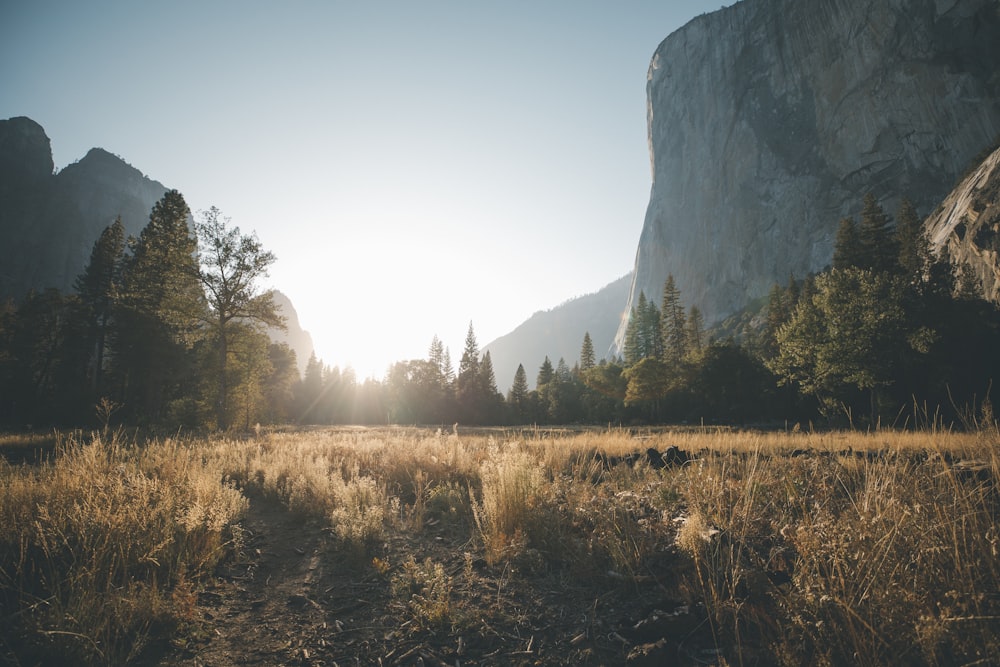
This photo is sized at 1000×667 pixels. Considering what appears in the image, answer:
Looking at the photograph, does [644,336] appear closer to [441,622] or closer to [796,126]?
[441,622]

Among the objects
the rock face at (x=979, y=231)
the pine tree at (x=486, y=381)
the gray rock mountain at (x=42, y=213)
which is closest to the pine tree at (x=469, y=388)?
the pine tree at (x=486, y=381)

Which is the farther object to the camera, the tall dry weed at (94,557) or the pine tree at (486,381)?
the pine tree at (486,381)

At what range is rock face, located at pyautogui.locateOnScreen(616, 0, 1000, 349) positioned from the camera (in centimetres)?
7969

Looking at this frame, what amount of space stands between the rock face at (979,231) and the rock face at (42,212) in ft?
482

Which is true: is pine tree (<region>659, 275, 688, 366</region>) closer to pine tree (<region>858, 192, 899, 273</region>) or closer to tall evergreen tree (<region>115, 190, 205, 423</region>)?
pine tree (<region>858, 192, 899, 273</region>)

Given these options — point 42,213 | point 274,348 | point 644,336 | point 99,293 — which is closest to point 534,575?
point 274,348

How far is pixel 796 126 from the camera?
366 feet

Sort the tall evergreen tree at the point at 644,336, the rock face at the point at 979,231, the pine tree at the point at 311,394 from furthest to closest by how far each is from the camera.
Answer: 1. the tall evergreen tree at the point at 644,336
2. the pine tree at the point at 311,394
3. the rock face at the point at 979,231

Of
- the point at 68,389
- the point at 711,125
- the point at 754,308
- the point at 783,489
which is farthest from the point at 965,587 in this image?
the point at 711,125

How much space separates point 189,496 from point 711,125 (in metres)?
174

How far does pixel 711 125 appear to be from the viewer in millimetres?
138375

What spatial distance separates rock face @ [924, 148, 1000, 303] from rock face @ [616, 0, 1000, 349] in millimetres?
69059

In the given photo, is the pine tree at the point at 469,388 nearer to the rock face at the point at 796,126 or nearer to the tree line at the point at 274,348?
the tree line at the point at 274,348

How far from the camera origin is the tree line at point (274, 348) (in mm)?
21281
